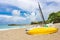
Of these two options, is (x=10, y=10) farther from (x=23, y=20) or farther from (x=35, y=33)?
(x=35, y=33)

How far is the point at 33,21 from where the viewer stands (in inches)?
131

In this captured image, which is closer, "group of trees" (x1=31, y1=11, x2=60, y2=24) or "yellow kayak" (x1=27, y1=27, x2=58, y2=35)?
"yellow kayak" (x1=27, y1=27, x2=58, y2=35)

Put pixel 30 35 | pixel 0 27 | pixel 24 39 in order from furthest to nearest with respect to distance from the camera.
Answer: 1. pixel 0 27
2. pixel 30 35
3. pixel 24 39

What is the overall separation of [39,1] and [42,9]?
0.19 m

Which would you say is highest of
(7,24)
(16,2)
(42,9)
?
(16,2)

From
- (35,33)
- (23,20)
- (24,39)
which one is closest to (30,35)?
(35,33)

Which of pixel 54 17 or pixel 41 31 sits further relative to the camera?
pixel 54 17

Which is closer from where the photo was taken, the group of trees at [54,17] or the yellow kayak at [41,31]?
the yellow kayak at [41,31]

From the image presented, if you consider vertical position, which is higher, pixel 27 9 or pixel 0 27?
pixel 27 9

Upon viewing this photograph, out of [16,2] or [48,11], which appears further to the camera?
[48,11]

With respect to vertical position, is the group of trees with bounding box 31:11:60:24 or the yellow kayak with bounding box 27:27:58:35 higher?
the group of trees with bounding box 31:11:60:24

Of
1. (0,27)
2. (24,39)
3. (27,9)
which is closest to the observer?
(24,39)

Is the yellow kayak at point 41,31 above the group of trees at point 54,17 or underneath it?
underneath

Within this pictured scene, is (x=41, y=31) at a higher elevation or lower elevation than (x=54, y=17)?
lower
